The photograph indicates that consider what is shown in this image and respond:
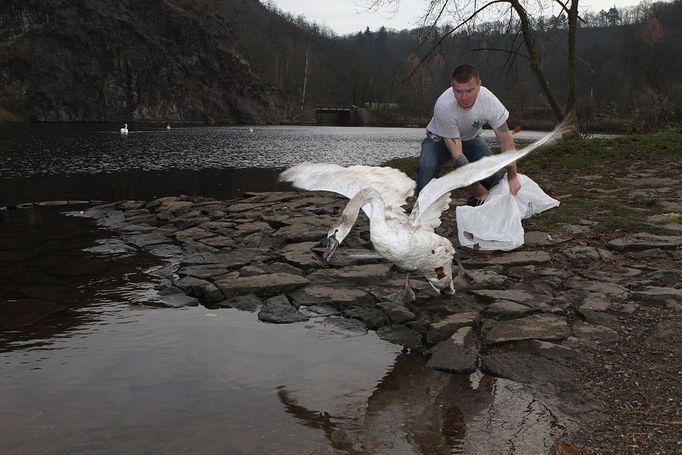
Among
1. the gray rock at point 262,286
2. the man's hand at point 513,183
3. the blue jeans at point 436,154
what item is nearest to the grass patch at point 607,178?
the man's hand at point 513,183

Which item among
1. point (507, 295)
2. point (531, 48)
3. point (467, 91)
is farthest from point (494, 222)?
point (531, 48)

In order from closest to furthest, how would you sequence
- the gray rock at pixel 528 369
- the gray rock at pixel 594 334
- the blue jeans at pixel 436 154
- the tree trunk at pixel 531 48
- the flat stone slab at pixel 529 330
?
the gray rock at pixel 528 369
the gray rock at pixel 594 334
the flat stone slab at pixel 529 330
the blue jeans at pixel 436 154
the tree trunk at pixel 531 48

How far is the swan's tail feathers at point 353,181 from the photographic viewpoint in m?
6.10

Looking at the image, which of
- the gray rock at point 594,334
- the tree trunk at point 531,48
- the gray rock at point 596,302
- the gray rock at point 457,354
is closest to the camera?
the gray rock at point 457,354

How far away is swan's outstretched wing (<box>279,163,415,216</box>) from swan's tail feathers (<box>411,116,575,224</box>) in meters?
0.48

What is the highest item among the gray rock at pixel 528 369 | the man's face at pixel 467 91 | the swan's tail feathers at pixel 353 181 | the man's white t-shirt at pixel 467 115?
the man's face at pixel 467 91

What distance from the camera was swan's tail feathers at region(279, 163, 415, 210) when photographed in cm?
610

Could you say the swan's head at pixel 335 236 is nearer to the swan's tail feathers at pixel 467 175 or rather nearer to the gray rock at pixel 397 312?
the swan's tail feathers at pixel 467 175

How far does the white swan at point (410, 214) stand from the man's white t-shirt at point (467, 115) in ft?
3.85

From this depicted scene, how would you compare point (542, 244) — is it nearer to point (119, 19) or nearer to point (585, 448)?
point (585, 448)

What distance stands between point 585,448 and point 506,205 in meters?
4.37

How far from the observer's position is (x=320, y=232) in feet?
30.8

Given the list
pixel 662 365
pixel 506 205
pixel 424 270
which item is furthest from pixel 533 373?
pixel 506 205

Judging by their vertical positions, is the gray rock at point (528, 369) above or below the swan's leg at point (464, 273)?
below
